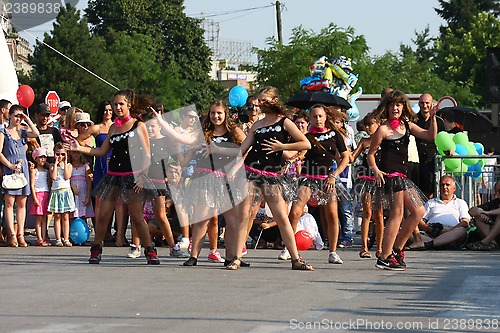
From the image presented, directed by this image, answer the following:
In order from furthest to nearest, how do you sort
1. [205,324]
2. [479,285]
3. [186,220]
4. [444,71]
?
[444,71]
[186,220]
[479,285]
[205,324]

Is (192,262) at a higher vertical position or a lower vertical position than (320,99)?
lower

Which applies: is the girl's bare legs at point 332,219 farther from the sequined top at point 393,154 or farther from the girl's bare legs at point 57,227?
the girl's bare legs at point 57,227

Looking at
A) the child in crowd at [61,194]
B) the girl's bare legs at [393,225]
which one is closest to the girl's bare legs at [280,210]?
the girl's bare legs at [393,225]

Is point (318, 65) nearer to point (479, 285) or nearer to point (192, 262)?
point (192, 262)

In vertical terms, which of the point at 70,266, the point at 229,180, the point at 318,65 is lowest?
the point at 70,266

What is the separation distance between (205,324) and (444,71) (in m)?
67.4

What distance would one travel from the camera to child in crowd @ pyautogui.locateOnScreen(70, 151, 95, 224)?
17.3m

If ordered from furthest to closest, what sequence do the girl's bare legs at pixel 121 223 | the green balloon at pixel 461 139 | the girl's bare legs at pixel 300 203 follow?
the green balloon at pixel 461 139
the girl's bare legs at pixel 121 223
the girl's bare legs at pixel 300 203

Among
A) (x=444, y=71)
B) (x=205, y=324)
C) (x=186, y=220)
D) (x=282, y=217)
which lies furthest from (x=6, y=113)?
(x=444, y=71)

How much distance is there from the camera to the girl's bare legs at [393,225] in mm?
13016

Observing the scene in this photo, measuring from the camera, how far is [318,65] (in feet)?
74.0

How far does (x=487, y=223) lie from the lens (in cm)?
1642

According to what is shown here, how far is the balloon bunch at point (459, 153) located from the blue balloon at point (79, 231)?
18.3 ft

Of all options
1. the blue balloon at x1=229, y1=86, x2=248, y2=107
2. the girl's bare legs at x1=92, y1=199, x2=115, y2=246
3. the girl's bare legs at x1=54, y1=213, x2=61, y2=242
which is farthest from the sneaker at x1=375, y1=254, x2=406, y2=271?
the blue balloon at x1=229, y1=86, x2=248, y2=107
